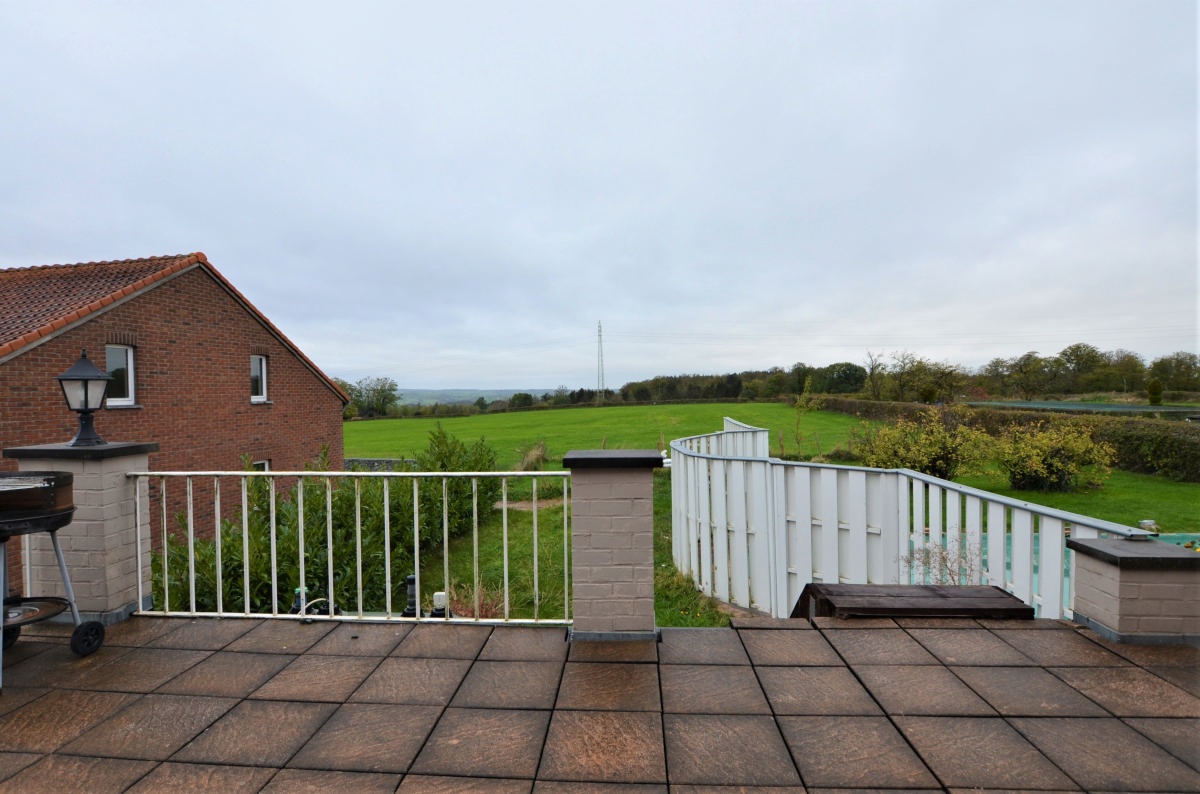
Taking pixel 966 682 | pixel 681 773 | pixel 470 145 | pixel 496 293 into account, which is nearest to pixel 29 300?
pixel 470 145

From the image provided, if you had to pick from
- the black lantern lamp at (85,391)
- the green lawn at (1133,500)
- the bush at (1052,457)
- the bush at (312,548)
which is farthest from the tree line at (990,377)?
the black lantern lamp at (85,391)

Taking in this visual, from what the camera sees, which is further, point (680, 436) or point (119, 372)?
point (680, 436)

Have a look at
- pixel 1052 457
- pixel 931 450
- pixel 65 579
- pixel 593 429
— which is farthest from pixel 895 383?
pixel 65 579

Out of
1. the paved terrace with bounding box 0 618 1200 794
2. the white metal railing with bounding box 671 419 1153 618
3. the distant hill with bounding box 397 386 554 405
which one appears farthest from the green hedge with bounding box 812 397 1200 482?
the distant hill with bounding box 397 386 554 405

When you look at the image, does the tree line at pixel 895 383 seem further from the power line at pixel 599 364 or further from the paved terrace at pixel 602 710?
the paved terrace at pixel 602 710

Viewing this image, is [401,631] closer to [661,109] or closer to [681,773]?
[681,773]

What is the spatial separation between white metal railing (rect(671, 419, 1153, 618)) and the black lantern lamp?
4813mm

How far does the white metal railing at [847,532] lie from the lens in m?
3.15

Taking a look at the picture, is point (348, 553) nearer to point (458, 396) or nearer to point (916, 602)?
point (916, 602)

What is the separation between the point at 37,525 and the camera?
2.37 metres

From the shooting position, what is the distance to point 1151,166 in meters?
3.63

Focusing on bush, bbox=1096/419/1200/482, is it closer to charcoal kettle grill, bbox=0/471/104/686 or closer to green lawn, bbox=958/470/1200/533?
green lawn, bbox=958/470/1200/533

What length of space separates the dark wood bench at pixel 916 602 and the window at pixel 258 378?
50.2 ft

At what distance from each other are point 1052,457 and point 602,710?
41.8 feet
